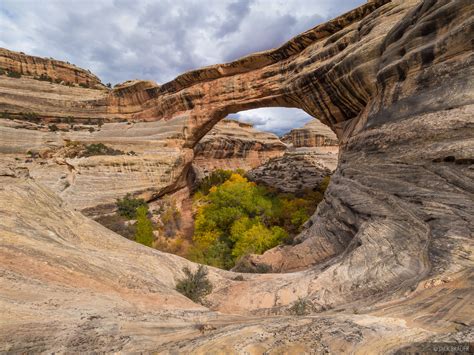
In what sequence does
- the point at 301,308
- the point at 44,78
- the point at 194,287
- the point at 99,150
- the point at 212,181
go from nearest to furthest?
the point at 301,308 < the point at 194,287 < the point at 99,150 < the point at 44,78 < the point at 212,181

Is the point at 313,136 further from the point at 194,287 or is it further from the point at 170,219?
the point at 194,287

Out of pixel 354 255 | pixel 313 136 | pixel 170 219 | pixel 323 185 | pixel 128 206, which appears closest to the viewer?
pixel 354 255

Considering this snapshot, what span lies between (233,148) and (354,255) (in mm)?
31566

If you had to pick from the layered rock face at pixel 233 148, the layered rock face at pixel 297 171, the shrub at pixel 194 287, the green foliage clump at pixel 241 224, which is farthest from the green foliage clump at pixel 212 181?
the shrub at pixel 194 287

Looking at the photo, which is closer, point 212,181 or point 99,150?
point 99,150

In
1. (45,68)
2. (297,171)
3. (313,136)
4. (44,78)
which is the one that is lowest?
(297,171)

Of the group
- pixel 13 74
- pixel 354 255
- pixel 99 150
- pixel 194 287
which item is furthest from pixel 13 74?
pixel 354 255

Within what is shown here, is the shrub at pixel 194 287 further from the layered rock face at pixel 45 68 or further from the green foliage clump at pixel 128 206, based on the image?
the layered rock face at pixel 45 68

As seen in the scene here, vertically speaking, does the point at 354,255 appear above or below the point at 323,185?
below

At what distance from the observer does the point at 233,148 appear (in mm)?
36250

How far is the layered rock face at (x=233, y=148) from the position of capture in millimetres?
33656

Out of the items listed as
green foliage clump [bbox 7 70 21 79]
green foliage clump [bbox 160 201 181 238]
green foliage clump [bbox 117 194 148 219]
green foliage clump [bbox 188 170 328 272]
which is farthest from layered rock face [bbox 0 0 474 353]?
green foliage clump [bbox 7 70 21 79]

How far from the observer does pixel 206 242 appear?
14758 millimetres

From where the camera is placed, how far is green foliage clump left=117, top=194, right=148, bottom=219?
53.1 ft
